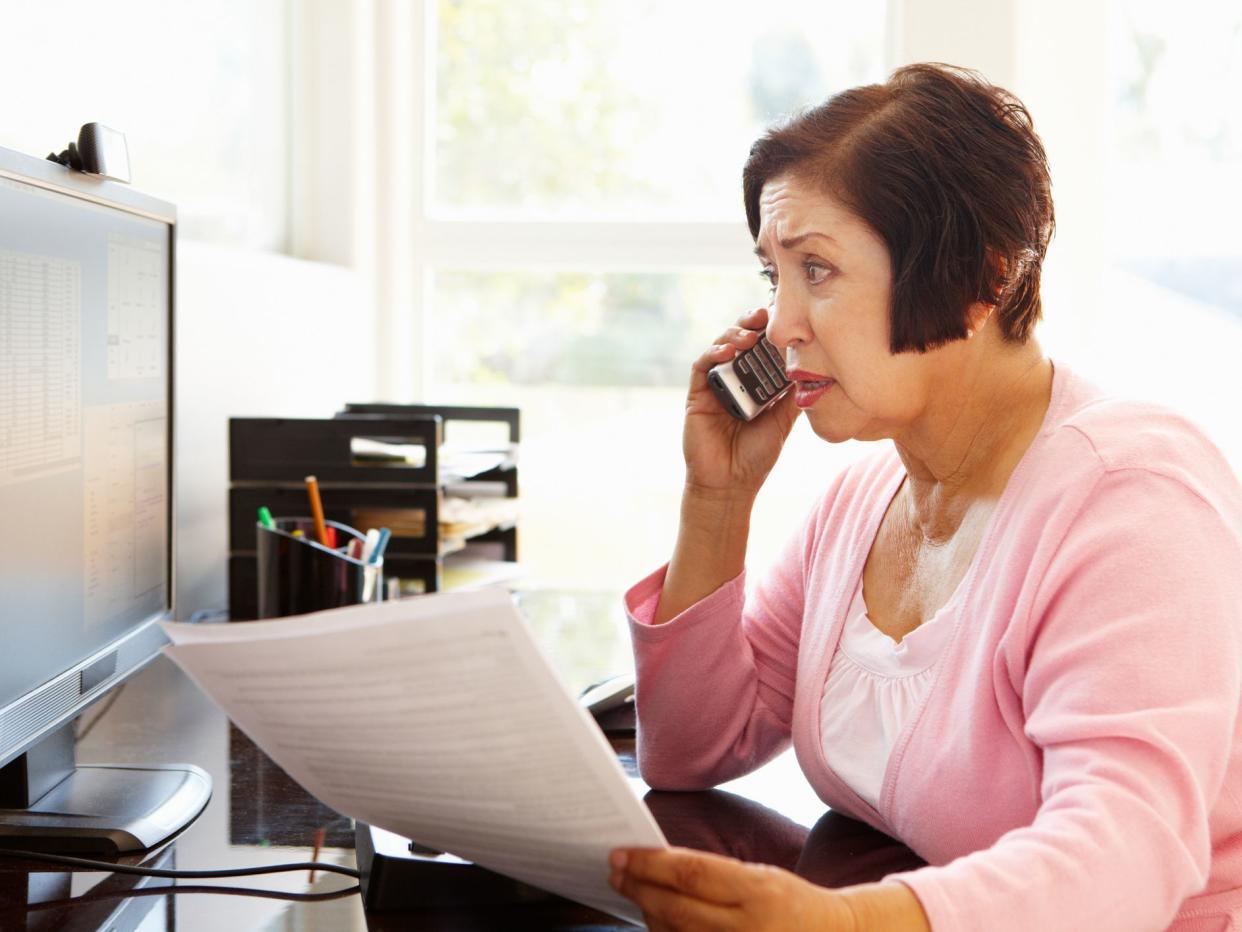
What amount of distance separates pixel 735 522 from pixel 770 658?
13 cm

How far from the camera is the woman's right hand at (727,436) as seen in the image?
126cm

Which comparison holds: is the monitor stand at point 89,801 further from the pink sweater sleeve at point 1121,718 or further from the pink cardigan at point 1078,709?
the pink sweater sleeve at point 1121,718

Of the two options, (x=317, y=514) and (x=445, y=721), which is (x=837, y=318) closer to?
(x=445, y=721)

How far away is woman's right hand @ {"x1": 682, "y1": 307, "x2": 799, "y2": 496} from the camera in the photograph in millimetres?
1256

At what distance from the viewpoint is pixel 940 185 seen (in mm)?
972

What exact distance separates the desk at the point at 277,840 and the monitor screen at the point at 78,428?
0.46 feet

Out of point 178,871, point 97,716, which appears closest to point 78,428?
point 178,871

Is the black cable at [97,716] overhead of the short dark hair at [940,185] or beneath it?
beneath

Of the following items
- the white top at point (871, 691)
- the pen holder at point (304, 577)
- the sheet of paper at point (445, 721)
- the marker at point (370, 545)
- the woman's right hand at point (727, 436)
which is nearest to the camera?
the sheet of paper at point (445, 721)

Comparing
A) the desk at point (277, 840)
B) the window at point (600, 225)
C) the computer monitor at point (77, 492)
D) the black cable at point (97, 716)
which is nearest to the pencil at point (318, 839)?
the desk at point (277, 840)

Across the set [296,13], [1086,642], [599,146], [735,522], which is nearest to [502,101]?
[599,146]

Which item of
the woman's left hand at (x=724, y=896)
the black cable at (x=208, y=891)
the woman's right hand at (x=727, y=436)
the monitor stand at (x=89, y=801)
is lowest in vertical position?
the black cable at (x=208, y=891)

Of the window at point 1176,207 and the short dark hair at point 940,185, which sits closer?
the short dark hair at point 940,185

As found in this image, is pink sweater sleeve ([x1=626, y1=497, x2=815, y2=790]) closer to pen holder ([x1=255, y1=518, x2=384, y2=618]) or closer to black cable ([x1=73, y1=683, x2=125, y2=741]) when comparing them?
pen holder ([x1=255, y1=518, x2=384, y2=618])
